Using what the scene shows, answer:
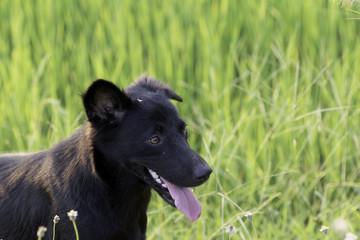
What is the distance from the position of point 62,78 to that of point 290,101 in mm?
2016

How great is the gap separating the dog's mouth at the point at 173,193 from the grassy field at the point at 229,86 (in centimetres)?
73

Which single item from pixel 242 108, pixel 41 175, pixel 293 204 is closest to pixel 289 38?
pixel 242 108

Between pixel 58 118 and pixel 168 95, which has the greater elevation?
pixel 168 95

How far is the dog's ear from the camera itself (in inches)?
117

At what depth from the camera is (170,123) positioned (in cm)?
310

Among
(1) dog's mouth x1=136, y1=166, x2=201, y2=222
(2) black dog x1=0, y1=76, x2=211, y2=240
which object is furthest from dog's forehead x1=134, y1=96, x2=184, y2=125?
(1) dog's mouth x1=136, y1=166, x2=201, y2=222

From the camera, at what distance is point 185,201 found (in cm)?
306

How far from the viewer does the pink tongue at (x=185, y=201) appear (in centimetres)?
300

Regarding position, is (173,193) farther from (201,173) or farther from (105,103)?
(105,103)

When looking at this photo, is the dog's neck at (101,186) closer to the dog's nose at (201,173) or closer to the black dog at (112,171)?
the black dog at (112,171)

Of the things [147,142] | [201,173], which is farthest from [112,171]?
[201,173]

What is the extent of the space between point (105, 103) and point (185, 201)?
2.05 feet

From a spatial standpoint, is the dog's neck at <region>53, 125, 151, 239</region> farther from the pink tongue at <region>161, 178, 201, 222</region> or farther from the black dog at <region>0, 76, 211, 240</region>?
the pink tongue at <region>161, 178, 201, 222</region>

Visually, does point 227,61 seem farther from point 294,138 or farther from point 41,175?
point 41,175
